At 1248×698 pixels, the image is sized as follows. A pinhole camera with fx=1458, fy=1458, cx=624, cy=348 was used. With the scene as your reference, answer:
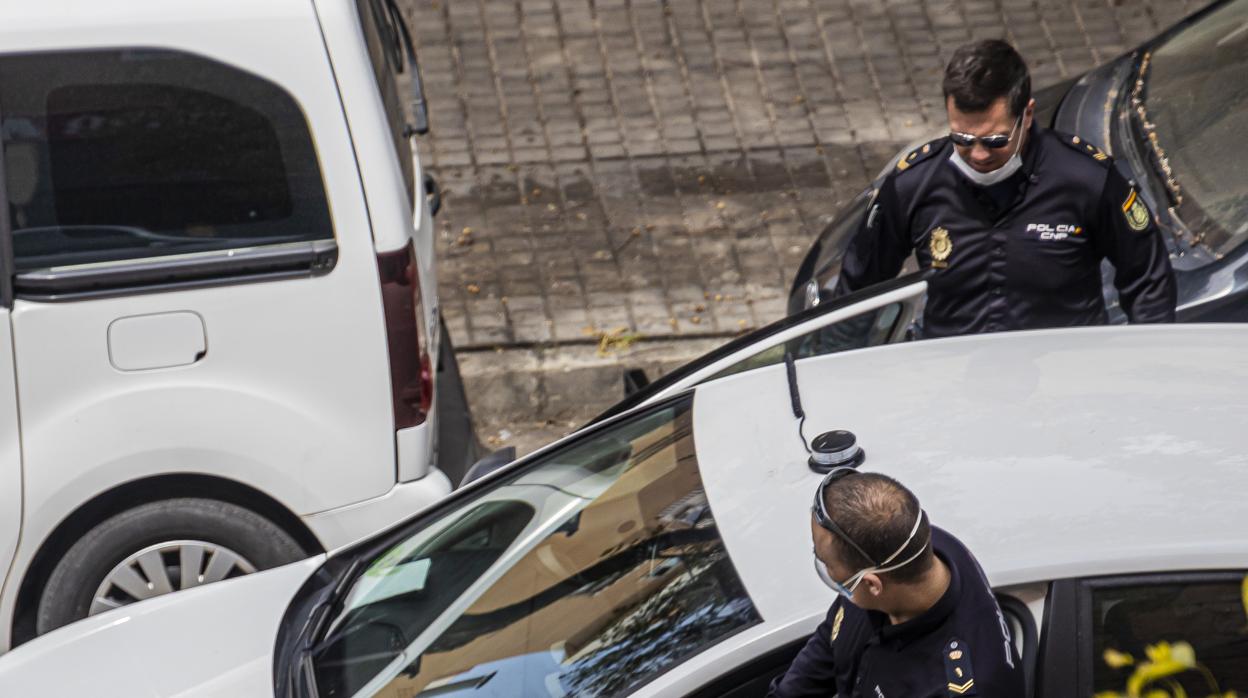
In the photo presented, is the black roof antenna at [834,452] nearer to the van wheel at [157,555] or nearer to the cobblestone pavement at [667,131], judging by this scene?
the van wheel at [157,555]

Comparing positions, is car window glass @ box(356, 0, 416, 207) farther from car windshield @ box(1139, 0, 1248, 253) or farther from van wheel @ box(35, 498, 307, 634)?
car windshield @ box(1139, 0, 1248, 253)

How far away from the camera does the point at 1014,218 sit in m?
4.03

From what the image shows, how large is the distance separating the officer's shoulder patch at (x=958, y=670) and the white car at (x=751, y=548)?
0.60 feet

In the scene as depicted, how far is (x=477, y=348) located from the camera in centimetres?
656

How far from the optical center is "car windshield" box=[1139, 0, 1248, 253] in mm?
4586

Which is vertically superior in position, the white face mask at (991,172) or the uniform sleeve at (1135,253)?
the white face mask at (991,172)

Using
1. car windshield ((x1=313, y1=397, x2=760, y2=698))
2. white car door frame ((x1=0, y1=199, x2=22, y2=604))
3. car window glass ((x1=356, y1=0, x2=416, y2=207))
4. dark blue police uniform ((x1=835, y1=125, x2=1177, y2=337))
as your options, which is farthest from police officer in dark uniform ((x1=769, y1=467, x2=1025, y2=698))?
white car door frame ((x1=0, y1=199, x2=22, y2=604))

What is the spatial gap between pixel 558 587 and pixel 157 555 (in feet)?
6.16

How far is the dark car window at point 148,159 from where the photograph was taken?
4.07 m

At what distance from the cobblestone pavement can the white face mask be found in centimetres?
261

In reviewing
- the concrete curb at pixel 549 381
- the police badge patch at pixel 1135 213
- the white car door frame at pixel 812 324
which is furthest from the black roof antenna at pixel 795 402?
the concrete curb at pixel 549 381

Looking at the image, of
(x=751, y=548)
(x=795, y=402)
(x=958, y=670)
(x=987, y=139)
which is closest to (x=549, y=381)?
(x=987, y=139)

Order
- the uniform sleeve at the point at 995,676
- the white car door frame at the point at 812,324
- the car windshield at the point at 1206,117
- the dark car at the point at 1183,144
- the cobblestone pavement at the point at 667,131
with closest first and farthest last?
the uniform sleeve at the point at 995,676 < the white car door frame at the point at 812,324 < the dark car at the point at 1183,144 < the car windshield at the point at 1206,117 < the cobblestone pavement at the point at 667,131

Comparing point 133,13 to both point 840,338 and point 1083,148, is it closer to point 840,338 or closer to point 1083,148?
point 840,338
